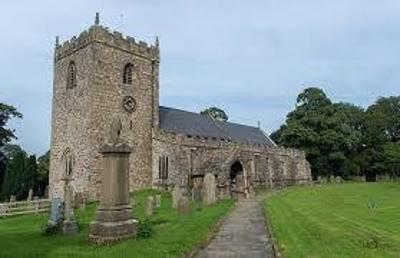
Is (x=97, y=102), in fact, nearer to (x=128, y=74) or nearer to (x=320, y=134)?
(x=128, y=74)

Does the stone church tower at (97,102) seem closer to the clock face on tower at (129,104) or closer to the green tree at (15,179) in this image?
the clock face on tower at (129,104)

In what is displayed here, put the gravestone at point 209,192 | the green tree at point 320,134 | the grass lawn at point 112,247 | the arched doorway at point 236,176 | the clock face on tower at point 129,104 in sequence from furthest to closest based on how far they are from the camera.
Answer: the green tree at point 320,134, the clock face on tower at point 129,104, the arched doorway at point 236,176, the gravestone at point 209,192, the grass lawn at point 112,247

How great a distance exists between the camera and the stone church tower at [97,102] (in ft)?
142

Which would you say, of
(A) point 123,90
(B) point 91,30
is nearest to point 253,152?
(A) point 123,90

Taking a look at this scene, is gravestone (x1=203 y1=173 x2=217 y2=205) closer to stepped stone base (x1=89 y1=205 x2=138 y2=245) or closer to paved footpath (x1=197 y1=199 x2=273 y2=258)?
paved footpath (x1=197 y1=199 x2=273 y2=258)

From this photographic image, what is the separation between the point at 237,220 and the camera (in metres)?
21.5

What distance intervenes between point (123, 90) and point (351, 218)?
27523mm

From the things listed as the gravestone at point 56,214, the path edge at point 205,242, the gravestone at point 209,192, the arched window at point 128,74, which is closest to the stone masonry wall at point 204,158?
the arched window at point 128,74

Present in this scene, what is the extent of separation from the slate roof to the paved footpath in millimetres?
29133

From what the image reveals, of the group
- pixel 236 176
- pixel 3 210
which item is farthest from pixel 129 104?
pixel 3 210

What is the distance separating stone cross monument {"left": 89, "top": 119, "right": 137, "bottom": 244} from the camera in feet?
46.9

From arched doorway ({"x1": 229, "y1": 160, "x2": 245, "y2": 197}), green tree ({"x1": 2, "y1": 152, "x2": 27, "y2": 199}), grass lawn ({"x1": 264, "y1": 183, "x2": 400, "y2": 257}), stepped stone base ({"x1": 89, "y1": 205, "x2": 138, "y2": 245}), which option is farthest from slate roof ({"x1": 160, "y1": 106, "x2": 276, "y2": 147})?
stepped stone base ({"x1": 89, "y1": 205, "x2": 138, "y2": 245})

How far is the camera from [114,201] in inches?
579

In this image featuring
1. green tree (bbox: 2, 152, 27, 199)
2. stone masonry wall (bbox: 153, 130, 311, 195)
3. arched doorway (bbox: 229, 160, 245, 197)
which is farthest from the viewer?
green tree (bbox: 2, 152, 27, 199)
